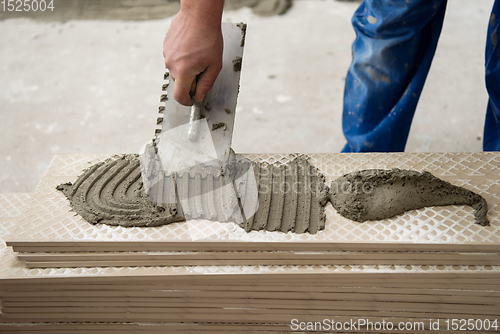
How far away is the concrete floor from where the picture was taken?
9.50 feet

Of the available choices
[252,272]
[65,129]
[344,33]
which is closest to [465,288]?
[252,272]

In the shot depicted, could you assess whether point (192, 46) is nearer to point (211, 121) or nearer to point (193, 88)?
point (193, 88)

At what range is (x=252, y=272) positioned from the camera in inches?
51.1

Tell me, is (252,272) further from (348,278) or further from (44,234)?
(44,234)

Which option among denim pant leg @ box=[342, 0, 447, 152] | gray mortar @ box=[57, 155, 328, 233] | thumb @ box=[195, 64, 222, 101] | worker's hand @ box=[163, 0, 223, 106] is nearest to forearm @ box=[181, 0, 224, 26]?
worker's hand @ box=[163, 0, 223, 106]

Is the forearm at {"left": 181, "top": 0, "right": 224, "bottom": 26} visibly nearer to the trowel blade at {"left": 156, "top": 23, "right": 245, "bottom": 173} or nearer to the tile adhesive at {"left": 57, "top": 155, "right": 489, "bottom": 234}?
the trowel blade at {"left": 156, "top": 23, "right": 245, "bottom": 173}

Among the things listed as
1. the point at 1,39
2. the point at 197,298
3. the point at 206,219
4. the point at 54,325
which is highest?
the point at 1,39

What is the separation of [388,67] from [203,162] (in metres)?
1.16

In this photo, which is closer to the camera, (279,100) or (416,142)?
(416,142)

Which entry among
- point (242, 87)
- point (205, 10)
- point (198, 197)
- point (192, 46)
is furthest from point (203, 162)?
point (242, 87)

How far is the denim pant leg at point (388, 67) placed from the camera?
1941 mm

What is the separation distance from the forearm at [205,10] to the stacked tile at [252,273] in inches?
27.1

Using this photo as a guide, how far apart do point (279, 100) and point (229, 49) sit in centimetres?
168

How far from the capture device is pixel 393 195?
143 cm
